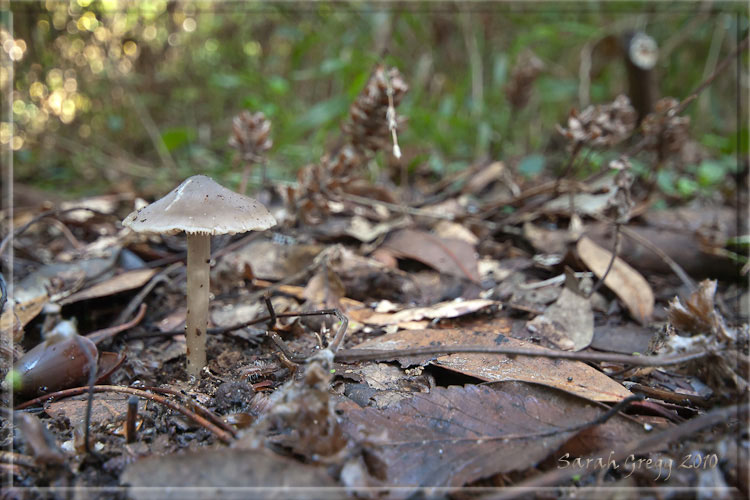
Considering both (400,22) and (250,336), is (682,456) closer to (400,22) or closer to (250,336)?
(250,336)

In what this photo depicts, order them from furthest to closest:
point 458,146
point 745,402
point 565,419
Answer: point 458,146, point 565,419, point 745,402

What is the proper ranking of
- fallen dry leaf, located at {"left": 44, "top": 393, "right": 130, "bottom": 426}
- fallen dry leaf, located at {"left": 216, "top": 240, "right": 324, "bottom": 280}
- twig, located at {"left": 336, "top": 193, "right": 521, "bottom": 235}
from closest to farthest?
1. fallen dry leaf, located at {"left": 44, "top": 393, "right": 130, "bottom": 426}
2. fallen dry leaf, located at {"left": 216, "top": 240, "right": 324, "bottom": 280}
3. twig, located at {"left": 336, "top": 193, "right": 521, "bottom": 235}

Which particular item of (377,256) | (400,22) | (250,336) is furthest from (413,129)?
(250,336)

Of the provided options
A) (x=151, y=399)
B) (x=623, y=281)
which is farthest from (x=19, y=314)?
(x=623, y=281)

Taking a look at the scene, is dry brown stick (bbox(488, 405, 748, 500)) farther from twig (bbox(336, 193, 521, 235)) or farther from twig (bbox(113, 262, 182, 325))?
twig (bbox(336, 193, 521, 235))

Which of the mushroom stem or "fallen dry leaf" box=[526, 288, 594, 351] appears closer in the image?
the mushroom stem

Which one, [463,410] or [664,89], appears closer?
[463,410]

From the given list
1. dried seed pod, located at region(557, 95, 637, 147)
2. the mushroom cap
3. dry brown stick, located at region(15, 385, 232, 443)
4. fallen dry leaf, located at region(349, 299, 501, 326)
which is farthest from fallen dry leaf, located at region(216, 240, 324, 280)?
dried seed pod, located at region(557, 95, 637, 147)

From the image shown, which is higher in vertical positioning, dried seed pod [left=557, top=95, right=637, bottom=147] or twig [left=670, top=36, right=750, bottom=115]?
twig [left=670, top=36, right=750, bottom=115]

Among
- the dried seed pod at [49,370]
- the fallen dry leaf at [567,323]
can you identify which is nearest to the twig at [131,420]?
the dried seed pod at [49,370]
